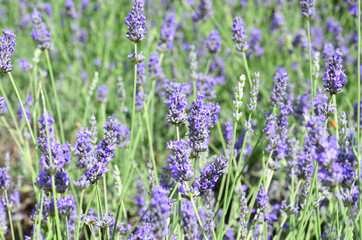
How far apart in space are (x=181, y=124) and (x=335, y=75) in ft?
1.91

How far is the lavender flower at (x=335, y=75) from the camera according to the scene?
1.52 meters

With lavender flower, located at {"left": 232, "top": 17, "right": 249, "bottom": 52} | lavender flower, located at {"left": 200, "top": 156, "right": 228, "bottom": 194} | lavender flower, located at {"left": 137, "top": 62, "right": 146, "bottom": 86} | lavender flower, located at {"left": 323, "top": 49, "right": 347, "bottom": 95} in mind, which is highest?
lavender flower, located at {"left": 232, "top": 17, "right": 249, "bottom": 52}

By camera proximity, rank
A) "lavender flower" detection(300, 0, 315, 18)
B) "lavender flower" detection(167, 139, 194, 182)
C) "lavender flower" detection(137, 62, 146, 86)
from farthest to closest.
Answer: "lavender flower" detection(137, 62, 146, 86), "lavender flower" detection(300, 0, 315, 18), "lavender flower" detection(167, 139, 194, 182)

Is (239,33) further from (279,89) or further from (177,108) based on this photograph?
(177,108)

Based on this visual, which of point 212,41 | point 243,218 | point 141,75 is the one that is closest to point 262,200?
point 243,218

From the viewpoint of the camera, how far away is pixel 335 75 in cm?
153

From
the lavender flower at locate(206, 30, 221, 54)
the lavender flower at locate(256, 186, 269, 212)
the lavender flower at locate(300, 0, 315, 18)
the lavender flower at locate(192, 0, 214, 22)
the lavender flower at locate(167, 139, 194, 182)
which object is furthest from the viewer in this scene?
the lavender flower at locate(192, 0, 214, 22)

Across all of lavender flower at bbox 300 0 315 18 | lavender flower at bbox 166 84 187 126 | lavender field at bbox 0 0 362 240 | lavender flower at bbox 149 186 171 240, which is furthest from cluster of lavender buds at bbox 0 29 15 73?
lavender flower at bbox 300 0 315 18

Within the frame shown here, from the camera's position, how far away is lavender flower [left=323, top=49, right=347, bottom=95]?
60.0 inches

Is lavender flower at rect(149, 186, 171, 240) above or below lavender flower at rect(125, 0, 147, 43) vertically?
below

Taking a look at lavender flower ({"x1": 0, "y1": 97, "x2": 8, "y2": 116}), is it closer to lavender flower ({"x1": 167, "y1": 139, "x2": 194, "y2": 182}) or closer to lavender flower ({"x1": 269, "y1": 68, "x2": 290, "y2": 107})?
lavender flower ({"x1": 167, "y1": 139, "x2": 194, "y2": 182})

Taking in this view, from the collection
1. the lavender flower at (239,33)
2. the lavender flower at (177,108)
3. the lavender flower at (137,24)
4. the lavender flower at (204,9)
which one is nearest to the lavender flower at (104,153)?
the lavender flower at (177,108)

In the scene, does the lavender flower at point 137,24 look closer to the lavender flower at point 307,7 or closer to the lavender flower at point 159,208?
the lavender flower at point 159,208

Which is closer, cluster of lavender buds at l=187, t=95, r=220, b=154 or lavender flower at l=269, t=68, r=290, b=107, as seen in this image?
cluster of lavender buds at l=187, t=95, r=220, b=154
